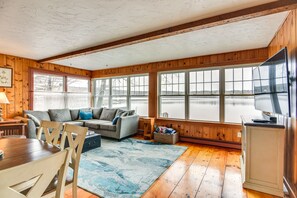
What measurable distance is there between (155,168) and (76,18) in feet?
8.82

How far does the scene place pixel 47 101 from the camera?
530 cm

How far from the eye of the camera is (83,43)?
347cm

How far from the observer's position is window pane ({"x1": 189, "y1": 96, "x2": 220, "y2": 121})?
4391mm

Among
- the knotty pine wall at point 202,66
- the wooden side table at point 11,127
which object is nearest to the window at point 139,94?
the knotty pine wall at point 202,66

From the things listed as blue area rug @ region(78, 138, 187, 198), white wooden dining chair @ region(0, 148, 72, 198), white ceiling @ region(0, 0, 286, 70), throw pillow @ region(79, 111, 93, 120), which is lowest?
blue area rug @ region(78, 138, 187, 198)

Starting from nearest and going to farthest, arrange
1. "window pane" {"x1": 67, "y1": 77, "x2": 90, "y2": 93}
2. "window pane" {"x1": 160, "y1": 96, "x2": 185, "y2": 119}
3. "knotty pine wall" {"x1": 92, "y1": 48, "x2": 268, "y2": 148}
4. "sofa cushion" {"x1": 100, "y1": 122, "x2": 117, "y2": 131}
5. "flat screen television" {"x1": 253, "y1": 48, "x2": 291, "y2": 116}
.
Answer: "flat screen television" {"x1": 253, "y1": 48, "x2": 291, "y2": 116}, "knotty pine wall" {"x1": 92, "y1": 48, "x2": 268, "y2": 148}, "sofa cushion" {"x1": 100, "y1": 122, "x2": 117, "y2": 131}, "window pane" {"x1": 160, "y1": 96, "x2": 185, "y2": 119}, "window pane" {"x1": 67, "y1": 77, "x2": 90, "y2": 93}

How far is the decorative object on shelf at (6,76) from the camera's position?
4.25m

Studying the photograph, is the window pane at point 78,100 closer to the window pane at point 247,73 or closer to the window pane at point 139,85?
the window pane at point 139,85

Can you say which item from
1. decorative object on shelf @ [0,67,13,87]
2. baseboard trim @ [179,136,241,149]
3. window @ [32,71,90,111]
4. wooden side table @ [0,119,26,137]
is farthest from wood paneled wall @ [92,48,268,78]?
wooden side table @ [0,119,26,137]

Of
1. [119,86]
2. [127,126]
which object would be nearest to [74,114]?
[119,86]

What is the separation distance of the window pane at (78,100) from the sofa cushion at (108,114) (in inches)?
45.3

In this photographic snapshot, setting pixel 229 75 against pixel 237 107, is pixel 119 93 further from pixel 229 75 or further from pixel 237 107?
pixel 237 107

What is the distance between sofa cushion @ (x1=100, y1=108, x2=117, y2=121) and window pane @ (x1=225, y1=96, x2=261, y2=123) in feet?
11.4

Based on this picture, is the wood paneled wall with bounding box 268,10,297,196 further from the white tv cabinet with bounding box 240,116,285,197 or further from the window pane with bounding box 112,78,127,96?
the window pane with bounding box 112,78,127,96
